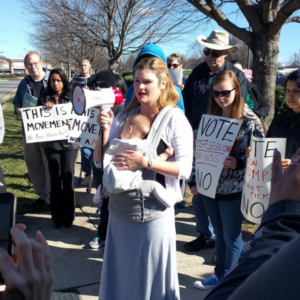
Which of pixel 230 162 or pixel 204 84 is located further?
pixel 204 84

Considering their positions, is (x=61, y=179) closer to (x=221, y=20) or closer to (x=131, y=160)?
(x=131, y=160)

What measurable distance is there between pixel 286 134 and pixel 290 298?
94.2 inches

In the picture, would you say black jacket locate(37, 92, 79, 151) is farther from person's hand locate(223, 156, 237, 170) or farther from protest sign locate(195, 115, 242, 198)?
person's hand locate(223, 156, 237, 170)

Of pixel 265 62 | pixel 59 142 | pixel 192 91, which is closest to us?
pixel 192 91

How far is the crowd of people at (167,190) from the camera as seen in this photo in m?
0.79

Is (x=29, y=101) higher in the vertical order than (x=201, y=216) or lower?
higher

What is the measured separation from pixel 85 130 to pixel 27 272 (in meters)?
3.81

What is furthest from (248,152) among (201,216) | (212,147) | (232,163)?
(201,216)

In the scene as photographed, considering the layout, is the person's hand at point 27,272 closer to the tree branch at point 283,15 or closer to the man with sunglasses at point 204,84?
the man with sunglasses at point 204,84

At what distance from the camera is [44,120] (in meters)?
4.71

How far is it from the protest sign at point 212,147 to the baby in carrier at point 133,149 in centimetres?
68

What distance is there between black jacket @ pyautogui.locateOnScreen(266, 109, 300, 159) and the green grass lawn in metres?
3.76

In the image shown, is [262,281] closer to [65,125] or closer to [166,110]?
[166,110]

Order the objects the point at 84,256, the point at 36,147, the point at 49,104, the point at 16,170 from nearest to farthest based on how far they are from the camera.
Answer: the point at 84,256 < the point at 49,104 < the point at 36,147 < the point at 16,170
